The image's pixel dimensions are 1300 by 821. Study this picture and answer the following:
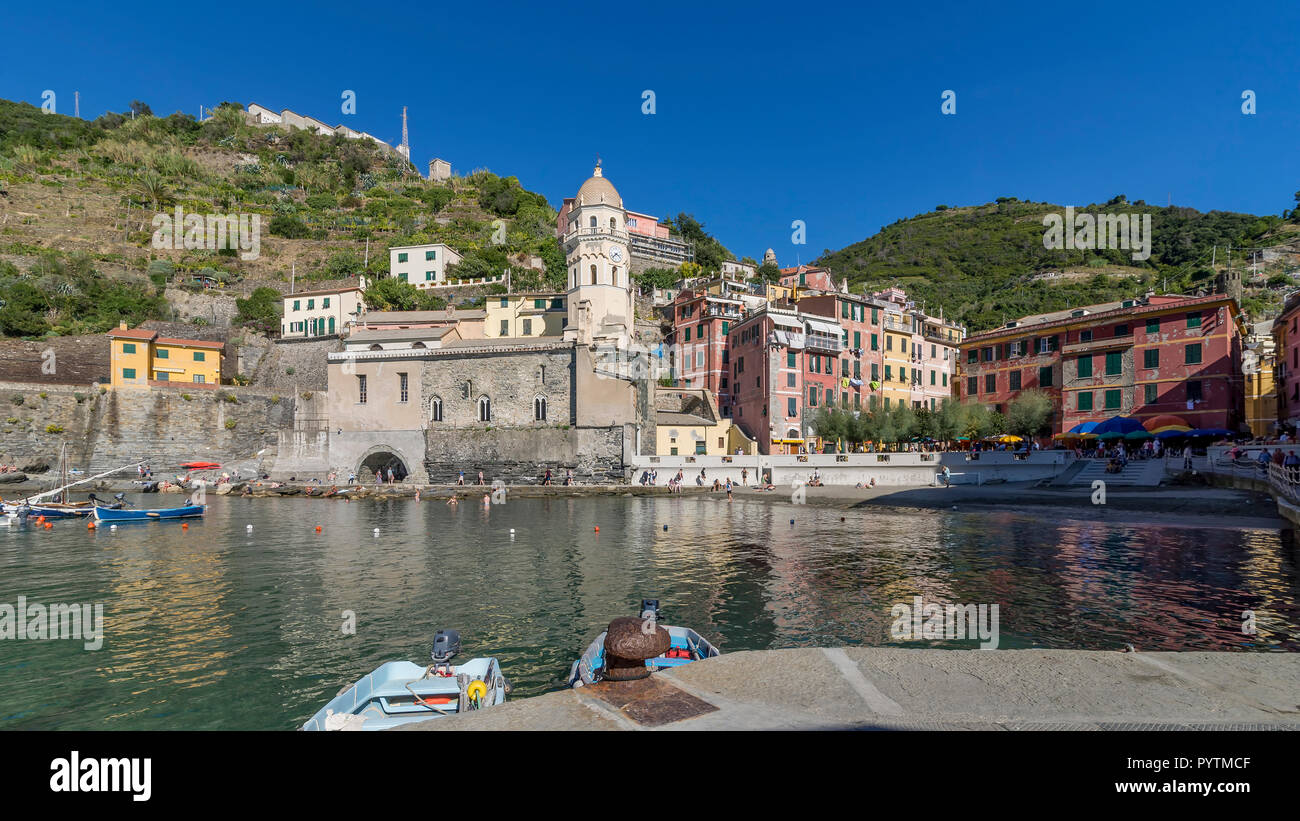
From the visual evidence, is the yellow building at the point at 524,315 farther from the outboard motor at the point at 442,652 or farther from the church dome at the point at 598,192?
the outboard motor at the point at 442,652

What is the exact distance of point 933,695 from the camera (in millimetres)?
5352

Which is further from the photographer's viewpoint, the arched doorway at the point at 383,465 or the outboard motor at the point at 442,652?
the arched doorway at the point at 383,465

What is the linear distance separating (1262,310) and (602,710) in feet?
311

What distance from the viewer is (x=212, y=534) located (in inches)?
1174

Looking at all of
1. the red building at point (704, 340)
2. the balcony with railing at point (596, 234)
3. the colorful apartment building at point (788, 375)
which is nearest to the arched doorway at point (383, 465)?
the balcony with railing at point (596, 234)

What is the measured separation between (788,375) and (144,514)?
43.2 meters

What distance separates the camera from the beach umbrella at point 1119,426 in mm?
40375

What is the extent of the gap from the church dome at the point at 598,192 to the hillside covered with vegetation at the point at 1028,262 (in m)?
44.7
